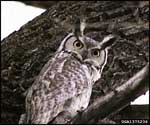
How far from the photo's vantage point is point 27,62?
208 cm

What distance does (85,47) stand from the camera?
2061 mm

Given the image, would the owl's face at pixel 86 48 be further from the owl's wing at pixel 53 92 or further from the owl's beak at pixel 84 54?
the owl's wing at pixel 53 92

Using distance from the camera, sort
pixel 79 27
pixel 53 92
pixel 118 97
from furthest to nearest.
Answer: pixel 79 27, pixel 53 92, pixel 118 97

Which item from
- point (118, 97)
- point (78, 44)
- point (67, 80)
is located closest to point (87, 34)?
point (78, 44)

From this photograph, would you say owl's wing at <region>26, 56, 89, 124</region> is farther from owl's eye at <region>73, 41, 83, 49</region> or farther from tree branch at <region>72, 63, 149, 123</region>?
tree branch at <region>72, 63, 149, 123</region>

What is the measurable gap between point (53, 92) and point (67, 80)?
10 centimetres

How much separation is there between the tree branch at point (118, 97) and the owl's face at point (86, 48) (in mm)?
811

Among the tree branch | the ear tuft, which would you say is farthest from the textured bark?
the tree branch

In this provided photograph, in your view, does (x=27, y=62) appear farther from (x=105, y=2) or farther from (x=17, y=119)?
(x=105, y=2)

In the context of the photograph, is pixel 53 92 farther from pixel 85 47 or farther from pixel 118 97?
pixel 118 97

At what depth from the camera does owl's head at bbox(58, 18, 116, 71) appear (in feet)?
6.70

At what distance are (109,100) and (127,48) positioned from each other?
0.91 meters

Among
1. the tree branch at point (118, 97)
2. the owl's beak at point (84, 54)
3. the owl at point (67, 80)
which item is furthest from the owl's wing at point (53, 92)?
the tree branch at point (118, 97)

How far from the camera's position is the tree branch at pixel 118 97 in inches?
46.0
